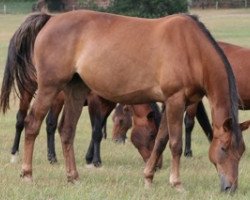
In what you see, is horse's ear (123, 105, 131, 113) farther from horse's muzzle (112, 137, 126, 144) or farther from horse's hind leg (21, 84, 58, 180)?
horse's hind leg (21, 84, 58, 180)

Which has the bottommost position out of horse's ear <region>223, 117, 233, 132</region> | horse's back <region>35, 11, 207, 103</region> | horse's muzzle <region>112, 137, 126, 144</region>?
horse's muzzle <region>112, 137, 126, 144</region>

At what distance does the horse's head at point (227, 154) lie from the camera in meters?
7.64

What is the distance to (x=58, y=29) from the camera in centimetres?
862

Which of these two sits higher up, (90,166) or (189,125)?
A: (90,166)

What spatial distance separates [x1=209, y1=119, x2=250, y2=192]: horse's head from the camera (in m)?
7.64

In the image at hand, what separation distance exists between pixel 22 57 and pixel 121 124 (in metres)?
4.15

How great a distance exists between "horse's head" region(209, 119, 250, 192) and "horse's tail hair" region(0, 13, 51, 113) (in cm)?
265

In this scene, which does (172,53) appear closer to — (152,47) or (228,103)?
(152,47)

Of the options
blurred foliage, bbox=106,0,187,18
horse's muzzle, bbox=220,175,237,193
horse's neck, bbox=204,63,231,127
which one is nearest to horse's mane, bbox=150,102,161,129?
horse's neck, bbox=204,63,231,127

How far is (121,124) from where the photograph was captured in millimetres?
13039

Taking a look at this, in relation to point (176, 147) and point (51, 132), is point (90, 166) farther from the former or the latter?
point (176, 147)

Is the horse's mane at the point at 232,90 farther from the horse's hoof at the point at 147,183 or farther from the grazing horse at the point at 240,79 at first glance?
the grazing horse at the point at 240,79

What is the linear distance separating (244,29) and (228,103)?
129 ft

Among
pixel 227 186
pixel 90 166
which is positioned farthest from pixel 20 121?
pixel 227 186
